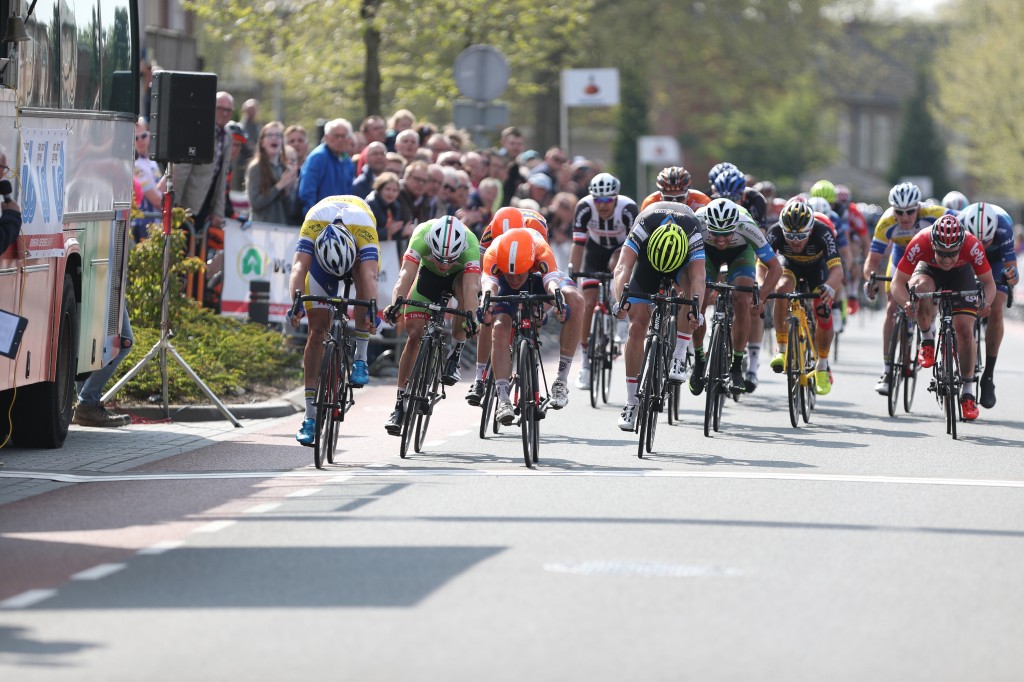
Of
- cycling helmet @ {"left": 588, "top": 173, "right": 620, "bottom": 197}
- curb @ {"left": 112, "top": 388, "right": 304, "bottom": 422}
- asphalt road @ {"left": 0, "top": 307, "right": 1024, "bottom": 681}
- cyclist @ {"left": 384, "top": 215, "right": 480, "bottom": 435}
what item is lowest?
curb @ {"left": 112, "top": 388, "right": 304, "bottom": 422}

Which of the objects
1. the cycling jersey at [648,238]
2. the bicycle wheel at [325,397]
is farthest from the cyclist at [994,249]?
the bicycle wheel at [325,397]

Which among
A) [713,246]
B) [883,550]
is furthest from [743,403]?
[883,550]

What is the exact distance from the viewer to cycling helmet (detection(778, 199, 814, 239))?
1677 centimetres

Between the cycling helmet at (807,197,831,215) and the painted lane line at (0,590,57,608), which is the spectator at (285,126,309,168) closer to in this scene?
the cycling helmet at (807,197,831,215)

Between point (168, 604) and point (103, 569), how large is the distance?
101 cm

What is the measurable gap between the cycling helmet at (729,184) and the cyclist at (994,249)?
5.85 ft

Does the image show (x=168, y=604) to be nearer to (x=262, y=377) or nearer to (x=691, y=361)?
(x=691, y=361)

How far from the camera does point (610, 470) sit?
12883 millimetres

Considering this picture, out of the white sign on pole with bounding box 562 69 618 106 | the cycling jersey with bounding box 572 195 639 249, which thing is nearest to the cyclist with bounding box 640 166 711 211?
the cycling jersey with bounding box 572 195 639 249

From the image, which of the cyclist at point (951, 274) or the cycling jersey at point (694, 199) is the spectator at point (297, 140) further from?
the cyclist at point (951, 274)

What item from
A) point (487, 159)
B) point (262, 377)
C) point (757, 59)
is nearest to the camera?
point (262, 377)

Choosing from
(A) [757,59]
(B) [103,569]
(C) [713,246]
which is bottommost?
(B) [103,569]

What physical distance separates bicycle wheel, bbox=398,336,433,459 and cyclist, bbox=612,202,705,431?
4.60ft

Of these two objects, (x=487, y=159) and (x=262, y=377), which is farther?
(x=487, y=159)
